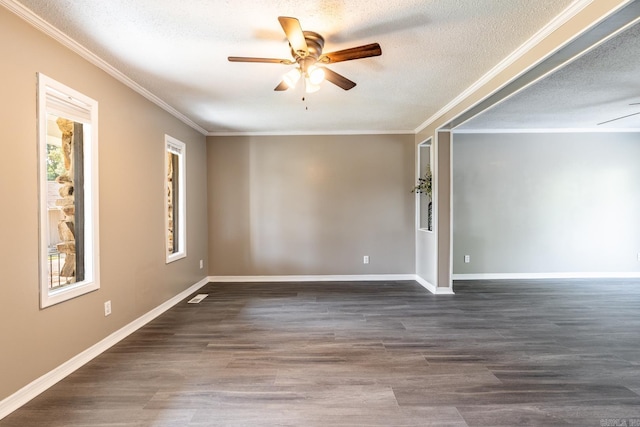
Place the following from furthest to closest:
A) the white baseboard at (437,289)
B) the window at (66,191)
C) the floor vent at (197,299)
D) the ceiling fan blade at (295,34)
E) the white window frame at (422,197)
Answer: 1. the white window frame at (422,197)
2. the white baseboard at (437,289)
3. the floor vent at (197,299)
4. the window at (66,191)
5. the ceiling fan blade at (295,34)

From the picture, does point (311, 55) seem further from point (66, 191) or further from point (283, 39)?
point (66, 191)

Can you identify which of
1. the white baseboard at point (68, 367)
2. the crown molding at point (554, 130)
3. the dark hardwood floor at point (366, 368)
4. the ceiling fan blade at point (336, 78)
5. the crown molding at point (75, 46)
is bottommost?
the dark hardwood floor at point (366, 368)

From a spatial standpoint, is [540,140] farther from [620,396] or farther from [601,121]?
[620,396]

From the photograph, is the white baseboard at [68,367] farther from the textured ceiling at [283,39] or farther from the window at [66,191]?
the textured ceiling at [283,39]

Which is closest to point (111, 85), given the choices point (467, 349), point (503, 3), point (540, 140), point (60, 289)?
point (60, 289)

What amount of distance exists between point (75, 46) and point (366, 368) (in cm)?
333

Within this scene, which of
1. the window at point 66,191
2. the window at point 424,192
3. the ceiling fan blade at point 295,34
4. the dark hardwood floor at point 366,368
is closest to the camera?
the ceiling fan blade at point 295,34

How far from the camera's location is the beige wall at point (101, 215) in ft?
5.87

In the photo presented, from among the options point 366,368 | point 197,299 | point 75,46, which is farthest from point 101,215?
point 366,368

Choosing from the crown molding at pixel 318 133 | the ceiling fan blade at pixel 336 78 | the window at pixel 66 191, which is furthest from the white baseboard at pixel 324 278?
the ceiling fan blade at pixel 336 78

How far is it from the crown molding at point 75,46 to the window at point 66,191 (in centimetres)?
32

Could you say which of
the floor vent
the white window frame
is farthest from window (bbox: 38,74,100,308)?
the white window frame

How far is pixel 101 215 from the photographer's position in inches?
101

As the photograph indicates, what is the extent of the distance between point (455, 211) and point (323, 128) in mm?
2627
